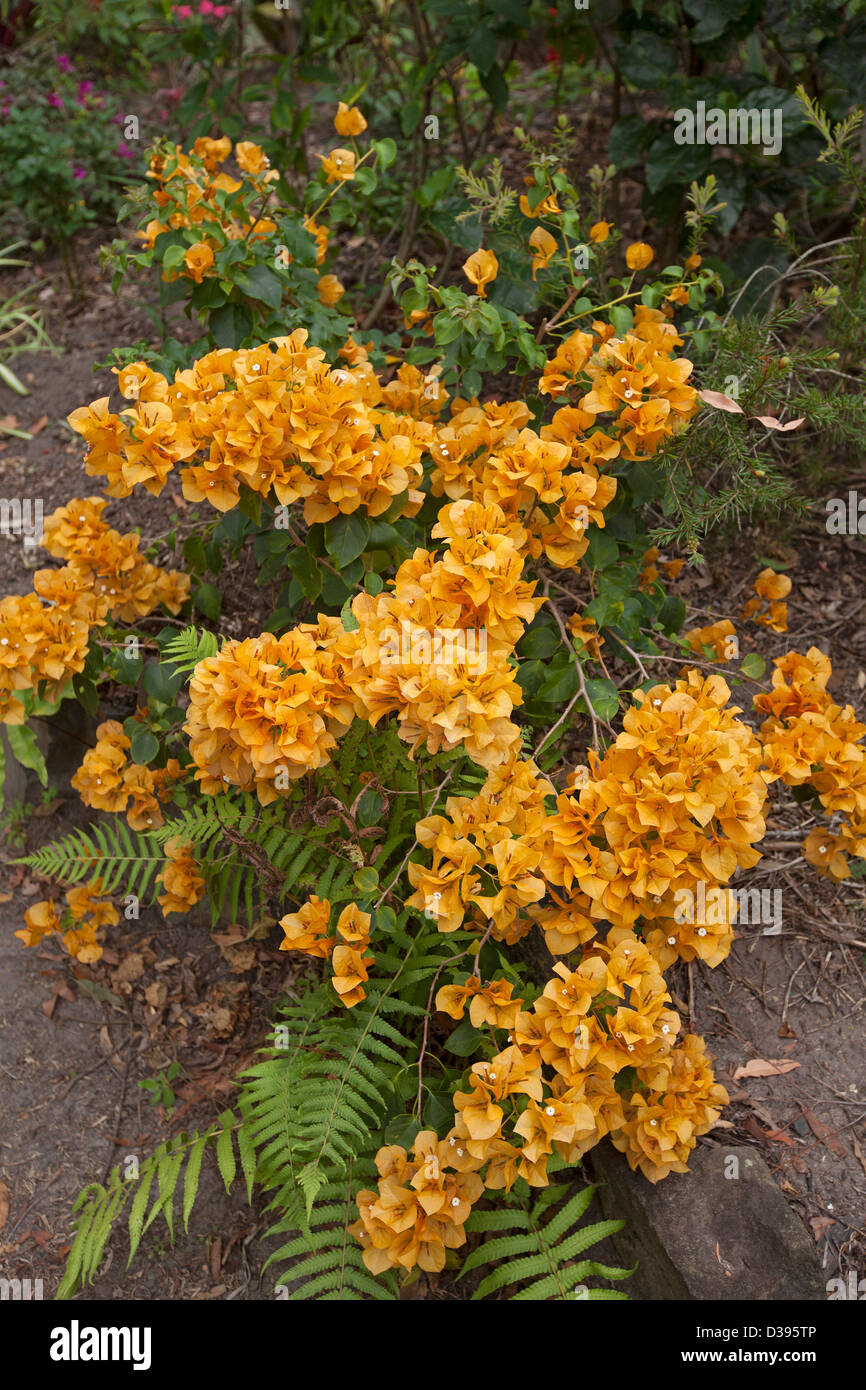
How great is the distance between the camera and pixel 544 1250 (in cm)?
206

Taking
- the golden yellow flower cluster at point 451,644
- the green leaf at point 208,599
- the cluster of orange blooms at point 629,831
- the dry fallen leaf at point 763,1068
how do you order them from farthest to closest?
the green leaf at point 208,599, the dry fallen leaf at point 763,1068, the cluster of orange blooms at point 629,831, the golden yellow flower cluster at point 451,644

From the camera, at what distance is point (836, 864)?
2322mm

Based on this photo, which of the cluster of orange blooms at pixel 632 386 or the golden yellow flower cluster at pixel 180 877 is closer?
the cluster of orange blooms at pixel 632 386

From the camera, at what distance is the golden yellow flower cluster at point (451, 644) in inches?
67.7

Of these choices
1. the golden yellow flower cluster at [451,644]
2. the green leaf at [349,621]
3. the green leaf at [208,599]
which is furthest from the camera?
the green leaf at [208,599]

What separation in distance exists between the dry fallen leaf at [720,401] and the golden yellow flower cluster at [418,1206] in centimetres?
156

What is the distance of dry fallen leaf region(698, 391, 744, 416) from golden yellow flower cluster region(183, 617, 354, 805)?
98 cm

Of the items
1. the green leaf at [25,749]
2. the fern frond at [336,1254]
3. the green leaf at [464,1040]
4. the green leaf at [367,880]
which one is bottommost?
the fern frond at [336,1254]

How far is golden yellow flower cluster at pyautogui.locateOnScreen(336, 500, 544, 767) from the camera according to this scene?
1719 millimetres

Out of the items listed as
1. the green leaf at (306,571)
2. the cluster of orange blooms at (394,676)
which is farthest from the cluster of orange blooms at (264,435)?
the cluster of orange blooms at (394,676)

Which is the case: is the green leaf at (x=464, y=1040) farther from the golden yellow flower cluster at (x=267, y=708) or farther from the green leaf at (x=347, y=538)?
the green leaf at (x=347, y=538)

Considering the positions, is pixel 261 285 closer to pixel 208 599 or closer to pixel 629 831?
pixel 208 599

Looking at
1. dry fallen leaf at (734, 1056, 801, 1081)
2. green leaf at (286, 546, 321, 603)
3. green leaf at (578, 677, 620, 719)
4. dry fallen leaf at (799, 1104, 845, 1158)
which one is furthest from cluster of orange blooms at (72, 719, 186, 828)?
dry fallen leaf at (799, 1104, 845, 1158)
